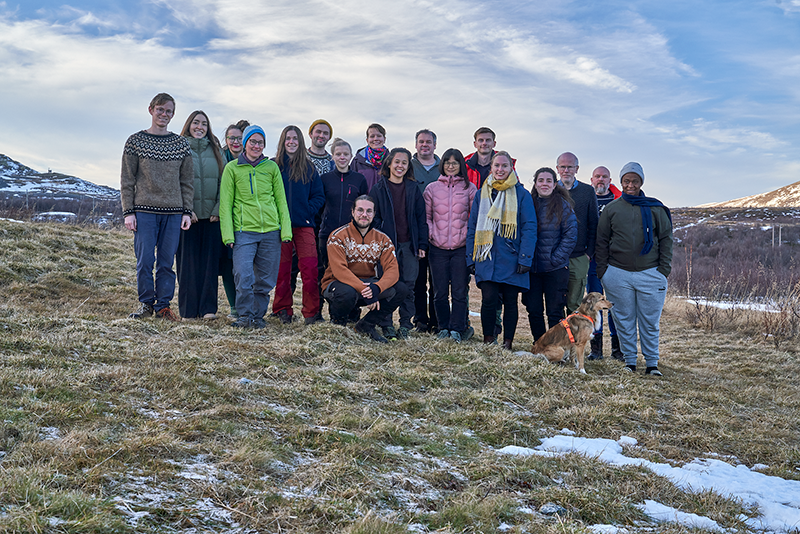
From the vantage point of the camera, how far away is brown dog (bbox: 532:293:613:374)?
580cm

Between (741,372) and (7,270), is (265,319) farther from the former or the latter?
(741,372)

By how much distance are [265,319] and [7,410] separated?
364 cm

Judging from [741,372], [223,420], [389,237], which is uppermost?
[389,237]

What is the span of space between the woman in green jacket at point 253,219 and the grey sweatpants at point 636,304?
3.61 meters

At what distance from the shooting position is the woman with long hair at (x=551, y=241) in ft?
20.4

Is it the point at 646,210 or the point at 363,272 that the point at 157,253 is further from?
the point at 646,210

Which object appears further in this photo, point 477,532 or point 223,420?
point 223,420

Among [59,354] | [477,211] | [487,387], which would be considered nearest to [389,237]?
[477,211]

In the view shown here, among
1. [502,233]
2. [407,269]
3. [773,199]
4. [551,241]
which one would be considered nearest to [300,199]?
[407,269]

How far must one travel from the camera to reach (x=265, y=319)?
249 inches

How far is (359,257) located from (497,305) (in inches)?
66.4

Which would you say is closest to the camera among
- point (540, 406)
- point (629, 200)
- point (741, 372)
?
point (540, 406)

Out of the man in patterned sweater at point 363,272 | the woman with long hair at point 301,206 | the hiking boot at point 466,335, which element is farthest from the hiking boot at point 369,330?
the hiking boot at point 466,335

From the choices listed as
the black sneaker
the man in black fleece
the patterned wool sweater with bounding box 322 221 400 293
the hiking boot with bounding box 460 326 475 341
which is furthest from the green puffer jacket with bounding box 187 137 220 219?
the man in black fleece
